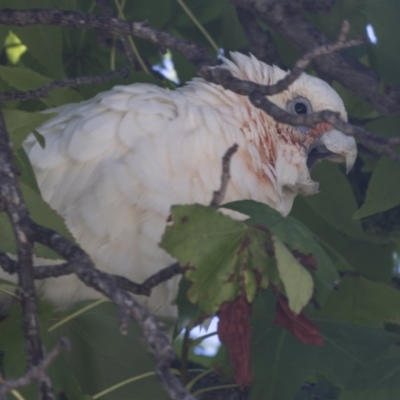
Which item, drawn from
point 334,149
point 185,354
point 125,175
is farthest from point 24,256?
point 334,149

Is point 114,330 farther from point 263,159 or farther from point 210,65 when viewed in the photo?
point 263,159

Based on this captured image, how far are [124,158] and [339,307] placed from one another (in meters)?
0.81

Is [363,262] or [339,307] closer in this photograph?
[339,307]

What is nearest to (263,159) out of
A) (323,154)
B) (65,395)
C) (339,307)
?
(323,154)

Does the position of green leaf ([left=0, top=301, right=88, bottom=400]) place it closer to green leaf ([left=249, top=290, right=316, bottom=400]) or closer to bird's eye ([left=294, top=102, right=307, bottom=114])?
green leaf ([left=249, top=290, right=316, bottom=400])

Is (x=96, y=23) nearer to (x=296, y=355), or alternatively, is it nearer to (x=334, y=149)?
(x=296, y=355)

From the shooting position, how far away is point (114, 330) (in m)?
1.47

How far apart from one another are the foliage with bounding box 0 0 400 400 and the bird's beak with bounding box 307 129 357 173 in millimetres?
44

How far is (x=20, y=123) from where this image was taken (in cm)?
127

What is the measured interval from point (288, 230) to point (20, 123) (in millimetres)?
501

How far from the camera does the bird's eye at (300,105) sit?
223 cm

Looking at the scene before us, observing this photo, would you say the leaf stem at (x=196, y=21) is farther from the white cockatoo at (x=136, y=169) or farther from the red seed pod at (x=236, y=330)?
the red seed pod at (x=236, y=330)

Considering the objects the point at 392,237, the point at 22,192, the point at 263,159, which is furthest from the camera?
the point at 392,237

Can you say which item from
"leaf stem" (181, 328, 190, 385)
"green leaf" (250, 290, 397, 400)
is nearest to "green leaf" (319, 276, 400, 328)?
"green leaf" (250, 290, 397, 400)
